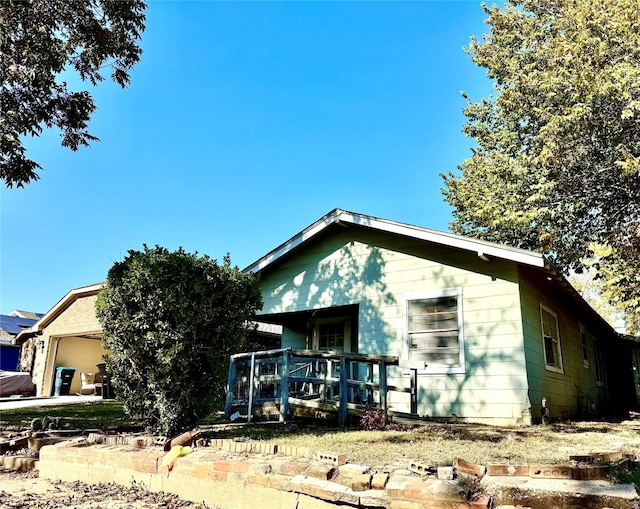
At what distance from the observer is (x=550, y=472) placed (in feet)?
10.8

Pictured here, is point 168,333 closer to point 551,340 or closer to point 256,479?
point 256,479

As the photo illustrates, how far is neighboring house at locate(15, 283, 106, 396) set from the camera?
18.3 meters

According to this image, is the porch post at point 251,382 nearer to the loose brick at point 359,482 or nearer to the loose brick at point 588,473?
the loose brick at point 359,482

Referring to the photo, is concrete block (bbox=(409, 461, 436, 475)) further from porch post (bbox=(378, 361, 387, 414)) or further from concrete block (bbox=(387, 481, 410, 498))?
porch post (bbox=(378, 361, 387, 414))

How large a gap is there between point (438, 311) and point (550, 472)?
6.11 metres

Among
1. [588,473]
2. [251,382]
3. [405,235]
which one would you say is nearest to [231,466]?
[588,473]

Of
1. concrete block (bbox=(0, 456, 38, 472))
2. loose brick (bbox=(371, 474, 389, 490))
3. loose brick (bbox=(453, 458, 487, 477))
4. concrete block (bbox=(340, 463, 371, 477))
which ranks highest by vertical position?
loose brick (bbox=(453, 458, 487, 477))

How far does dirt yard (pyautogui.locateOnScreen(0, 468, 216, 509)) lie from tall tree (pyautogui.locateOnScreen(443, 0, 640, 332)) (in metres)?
12.0

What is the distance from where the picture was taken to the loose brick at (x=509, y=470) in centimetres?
335

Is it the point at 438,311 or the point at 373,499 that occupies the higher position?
the point at 438,311

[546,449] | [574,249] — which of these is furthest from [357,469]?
[574,249]

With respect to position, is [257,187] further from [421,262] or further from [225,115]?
[421,262]

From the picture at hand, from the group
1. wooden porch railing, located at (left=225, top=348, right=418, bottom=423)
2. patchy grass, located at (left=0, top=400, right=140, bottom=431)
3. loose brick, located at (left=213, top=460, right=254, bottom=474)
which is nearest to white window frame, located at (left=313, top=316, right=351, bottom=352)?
wooden porch railing, located at (left=225, top=348, right=418, bottom=423)

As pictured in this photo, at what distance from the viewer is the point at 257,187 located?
15898mm
